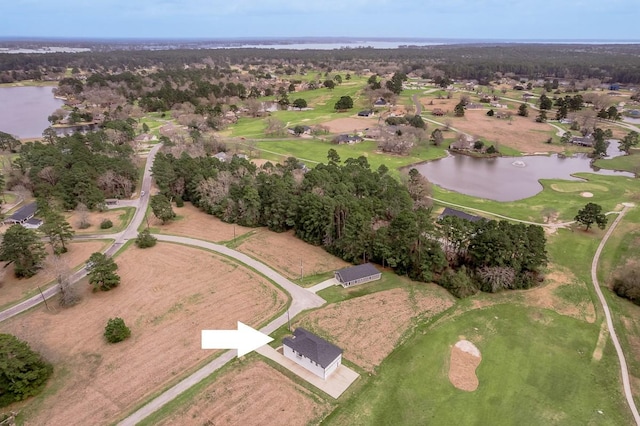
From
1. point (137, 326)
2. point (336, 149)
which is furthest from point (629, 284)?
point (336, 149)

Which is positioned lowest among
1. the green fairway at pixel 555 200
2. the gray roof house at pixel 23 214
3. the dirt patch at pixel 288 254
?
the green fairway at pixel 555 200

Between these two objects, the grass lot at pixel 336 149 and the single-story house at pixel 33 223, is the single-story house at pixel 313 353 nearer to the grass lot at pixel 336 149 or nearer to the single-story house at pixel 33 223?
the single-story house at pixel 33 223

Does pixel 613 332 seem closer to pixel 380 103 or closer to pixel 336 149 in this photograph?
pixel 336 149

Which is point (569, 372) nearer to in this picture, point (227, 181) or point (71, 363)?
point (71, 363)

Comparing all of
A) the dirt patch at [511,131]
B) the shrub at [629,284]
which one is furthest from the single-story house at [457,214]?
the dirt patch at [511,131]

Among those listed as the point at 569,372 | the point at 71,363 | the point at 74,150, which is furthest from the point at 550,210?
the point at 74,150
